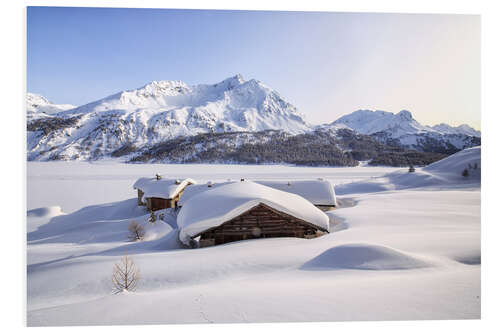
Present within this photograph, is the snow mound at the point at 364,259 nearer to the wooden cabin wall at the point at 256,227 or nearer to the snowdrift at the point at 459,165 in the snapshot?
the wooden cabin wall at the point at 256,227

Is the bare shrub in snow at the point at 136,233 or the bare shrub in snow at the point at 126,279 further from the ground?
the bare shrub in snow at the point at 126,279

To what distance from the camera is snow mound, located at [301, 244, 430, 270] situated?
203 inches

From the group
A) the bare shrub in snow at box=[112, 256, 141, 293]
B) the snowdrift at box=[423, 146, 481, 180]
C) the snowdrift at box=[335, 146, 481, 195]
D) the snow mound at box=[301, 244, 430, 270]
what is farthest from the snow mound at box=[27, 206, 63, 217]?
the snowdrift at box=[423, 146, 481, 180]

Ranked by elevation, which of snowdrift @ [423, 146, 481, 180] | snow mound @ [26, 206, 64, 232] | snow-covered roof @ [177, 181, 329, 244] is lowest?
snow mound @ [26, 206, 64, 232]

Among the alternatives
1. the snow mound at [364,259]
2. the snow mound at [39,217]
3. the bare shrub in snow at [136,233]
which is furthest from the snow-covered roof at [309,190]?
the snow mound at [364,259]

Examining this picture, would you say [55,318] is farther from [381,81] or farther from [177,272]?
[381,81]

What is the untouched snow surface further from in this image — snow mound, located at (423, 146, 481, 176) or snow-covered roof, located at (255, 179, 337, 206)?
snow mound, located at (423, 146, 481, 176)

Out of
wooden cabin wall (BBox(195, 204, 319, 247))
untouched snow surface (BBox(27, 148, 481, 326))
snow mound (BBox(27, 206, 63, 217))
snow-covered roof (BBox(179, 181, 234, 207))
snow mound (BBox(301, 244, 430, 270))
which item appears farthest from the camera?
snow-covered roof (BBox(179, 181, 234, 207))

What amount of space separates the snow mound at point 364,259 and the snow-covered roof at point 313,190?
39.0 feet

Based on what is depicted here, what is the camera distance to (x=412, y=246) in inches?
257

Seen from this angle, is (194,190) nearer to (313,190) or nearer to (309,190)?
(309,190)

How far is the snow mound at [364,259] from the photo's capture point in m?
5.16

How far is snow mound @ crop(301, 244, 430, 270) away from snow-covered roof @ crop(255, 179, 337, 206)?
11.9m

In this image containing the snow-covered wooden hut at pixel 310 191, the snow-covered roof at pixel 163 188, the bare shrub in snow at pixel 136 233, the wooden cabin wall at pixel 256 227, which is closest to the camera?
the wooden cabin wall at pixel 256 227
